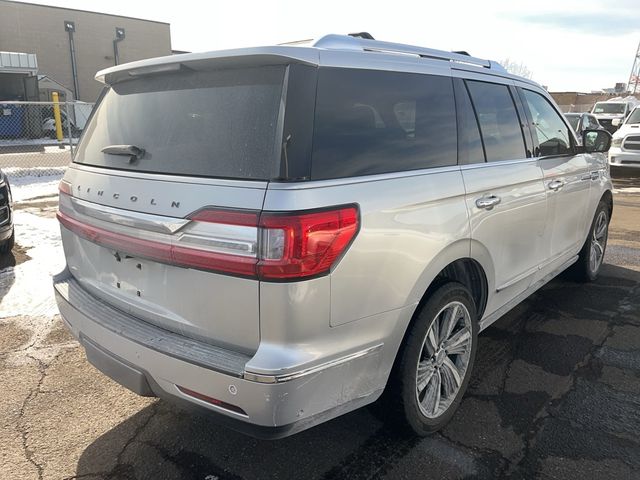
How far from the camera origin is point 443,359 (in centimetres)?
283

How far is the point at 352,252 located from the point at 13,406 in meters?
2.42

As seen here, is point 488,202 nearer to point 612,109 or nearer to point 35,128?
point 612,109

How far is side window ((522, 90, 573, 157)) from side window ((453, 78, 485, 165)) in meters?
0.92

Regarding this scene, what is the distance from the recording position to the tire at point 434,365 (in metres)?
2.49

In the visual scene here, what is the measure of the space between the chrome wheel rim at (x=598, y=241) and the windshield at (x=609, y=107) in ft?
66.2

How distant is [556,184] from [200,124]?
109 inches

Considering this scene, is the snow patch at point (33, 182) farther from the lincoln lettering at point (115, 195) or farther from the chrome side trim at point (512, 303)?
the chrome side trim at point (512, 303)

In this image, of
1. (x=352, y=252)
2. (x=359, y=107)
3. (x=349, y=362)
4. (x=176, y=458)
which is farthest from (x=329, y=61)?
(x=176, y=458)

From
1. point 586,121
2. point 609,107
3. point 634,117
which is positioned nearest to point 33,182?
point 634,117

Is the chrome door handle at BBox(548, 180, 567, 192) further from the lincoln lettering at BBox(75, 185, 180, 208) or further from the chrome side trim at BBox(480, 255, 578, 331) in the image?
the lincoln lettering at BBox(75, 185, 180, 208)

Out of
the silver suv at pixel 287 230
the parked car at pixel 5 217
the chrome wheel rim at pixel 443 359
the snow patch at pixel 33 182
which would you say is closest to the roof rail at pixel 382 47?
the silver suv at pixel 287 230

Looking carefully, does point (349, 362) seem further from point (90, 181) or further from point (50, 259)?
point (50, 259)

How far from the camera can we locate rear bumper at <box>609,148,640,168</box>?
13.4 metres

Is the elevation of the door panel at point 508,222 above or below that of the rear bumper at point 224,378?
above
